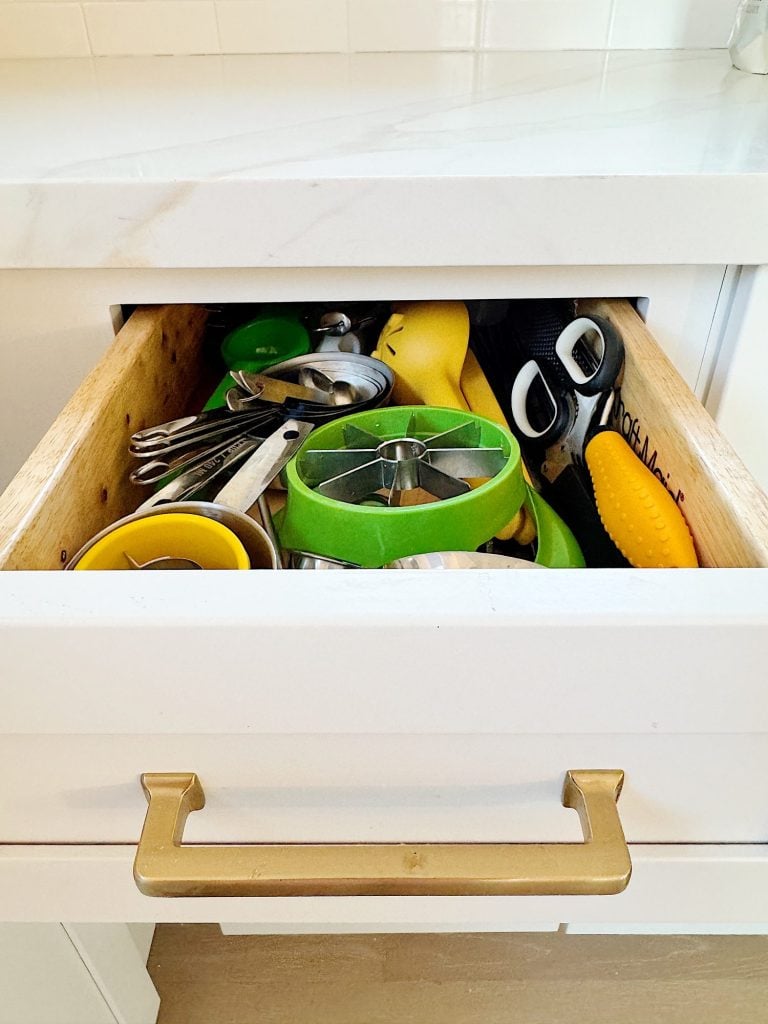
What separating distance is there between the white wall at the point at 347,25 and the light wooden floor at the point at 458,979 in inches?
38.9

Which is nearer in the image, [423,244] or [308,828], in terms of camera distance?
[308,828]

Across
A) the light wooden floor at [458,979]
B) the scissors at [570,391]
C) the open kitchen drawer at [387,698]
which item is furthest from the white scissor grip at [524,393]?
the light wooden floor at [458,979]

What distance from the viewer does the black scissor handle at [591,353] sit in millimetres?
494

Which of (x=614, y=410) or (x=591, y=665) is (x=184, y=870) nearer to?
(x=591, y=665)

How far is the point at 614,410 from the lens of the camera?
0.51m

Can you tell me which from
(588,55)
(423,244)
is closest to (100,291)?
(423,244)

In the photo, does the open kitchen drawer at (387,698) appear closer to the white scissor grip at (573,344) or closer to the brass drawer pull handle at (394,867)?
the brass drawer pull handle at (394,867)

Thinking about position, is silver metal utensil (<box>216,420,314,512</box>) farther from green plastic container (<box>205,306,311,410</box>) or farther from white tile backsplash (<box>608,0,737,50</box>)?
white tile backsplash (<box>608,0,737,50</box>)

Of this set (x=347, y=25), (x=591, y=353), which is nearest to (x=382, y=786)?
(x=591, y=353)

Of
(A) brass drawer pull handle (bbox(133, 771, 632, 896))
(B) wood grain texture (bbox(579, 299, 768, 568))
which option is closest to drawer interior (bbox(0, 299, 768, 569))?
(B) wood grain texture (bbox(579, 299, 768, 568))

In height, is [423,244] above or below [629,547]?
above

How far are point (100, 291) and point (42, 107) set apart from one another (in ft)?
0.87

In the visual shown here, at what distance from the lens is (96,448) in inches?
17.3

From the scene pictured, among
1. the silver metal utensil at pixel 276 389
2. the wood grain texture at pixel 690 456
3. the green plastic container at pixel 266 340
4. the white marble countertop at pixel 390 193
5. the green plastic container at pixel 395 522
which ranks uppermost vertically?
the white marble countertop at pixel 390 193
